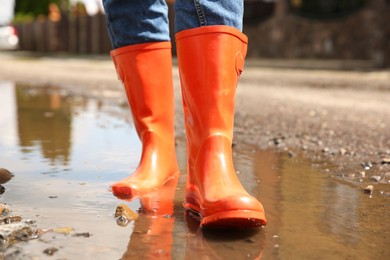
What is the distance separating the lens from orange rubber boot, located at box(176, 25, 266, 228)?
5.28 ft

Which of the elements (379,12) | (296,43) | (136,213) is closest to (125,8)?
(136,213)

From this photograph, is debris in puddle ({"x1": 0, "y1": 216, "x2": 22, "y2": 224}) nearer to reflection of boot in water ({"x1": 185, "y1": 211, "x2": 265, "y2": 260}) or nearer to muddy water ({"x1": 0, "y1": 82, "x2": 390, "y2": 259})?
muddy water ({"x1": 0, "y1": 82, "x2": 390, "y2": 259})

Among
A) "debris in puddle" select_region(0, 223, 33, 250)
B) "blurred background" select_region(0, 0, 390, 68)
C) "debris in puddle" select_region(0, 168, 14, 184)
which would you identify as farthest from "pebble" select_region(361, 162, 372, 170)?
"blurred background" select_region(0, 0, 390, 68)

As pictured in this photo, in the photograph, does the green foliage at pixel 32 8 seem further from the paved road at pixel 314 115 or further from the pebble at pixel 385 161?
the pebble at pixel 385 161

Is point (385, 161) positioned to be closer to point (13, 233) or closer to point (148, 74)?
point (148, 74)

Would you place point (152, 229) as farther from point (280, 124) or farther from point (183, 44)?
point (280, 124)

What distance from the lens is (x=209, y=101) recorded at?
164 centimetres

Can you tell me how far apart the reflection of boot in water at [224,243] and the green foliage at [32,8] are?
2555 centimetres

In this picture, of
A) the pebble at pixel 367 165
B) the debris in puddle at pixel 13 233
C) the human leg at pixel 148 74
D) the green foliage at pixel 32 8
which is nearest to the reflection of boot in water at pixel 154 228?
the human leg at pixel 148 74

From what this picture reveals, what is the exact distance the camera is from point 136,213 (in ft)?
5.21

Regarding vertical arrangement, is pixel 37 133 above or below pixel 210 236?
below

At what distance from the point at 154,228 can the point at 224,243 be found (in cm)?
18

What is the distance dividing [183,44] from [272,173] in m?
0.68

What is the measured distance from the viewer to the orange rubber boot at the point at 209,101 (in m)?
1.61
